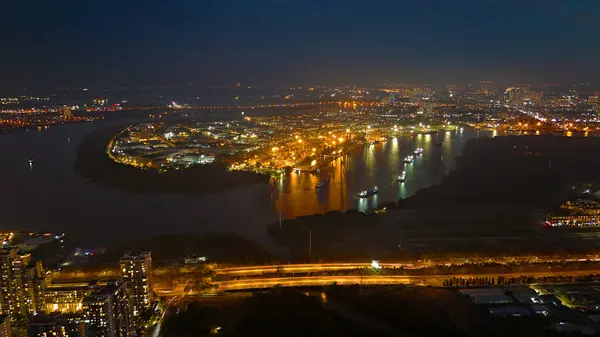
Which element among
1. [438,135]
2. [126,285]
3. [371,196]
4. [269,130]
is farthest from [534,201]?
[269,130]

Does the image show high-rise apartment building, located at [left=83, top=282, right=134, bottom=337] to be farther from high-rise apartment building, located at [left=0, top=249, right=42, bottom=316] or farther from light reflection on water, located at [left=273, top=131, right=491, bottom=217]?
light reflection on water, located at [left=273, top=131, right=491, bottom=217]

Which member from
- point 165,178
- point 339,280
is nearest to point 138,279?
point 339,280

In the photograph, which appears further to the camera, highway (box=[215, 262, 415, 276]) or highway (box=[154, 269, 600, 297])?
highway (box=[215, 262, 415, 276])

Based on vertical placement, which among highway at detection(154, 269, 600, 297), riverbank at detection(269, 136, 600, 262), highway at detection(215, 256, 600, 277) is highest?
riverbank at detection(269, 136, 600, 262)

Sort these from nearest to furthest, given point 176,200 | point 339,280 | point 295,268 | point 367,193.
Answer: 1. point 339,280
2. point 295,268
3. point 176,200
4. point 367,193

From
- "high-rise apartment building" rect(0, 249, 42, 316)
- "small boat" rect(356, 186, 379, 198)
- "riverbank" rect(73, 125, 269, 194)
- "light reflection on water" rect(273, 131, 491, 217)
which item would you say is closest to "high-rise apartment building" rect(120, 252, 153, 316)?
"high-rise apartment building" rect(0, 249, 42, 316)

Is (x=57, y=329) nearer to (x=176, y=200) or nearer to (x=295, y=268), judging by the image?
(x=295, y=268)

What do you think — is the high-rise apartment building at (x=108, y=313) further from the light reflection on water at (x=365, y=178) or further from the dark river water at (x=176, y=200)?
the light reflection on water at (x=365, y=178)
